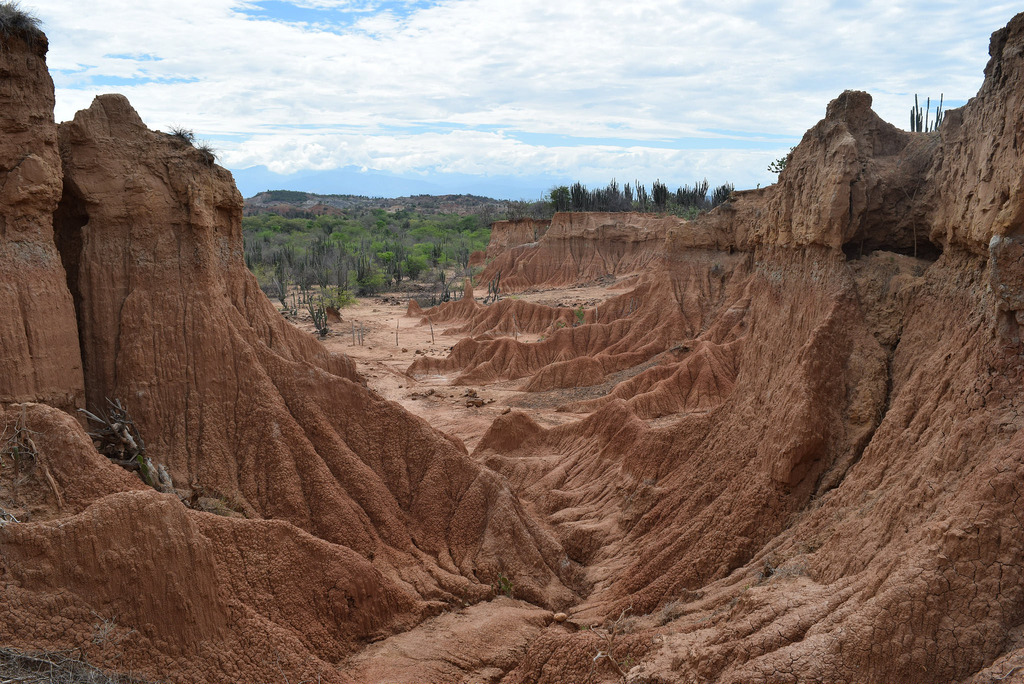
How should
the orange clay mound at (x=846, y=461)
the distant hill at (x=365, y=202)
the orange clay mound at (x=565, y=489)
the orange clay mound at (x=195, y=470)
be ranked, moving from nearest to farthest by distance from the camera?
the orange clay mound at (x=846, y=461) → the orange clay mound at (x=565, y=489) → the orange clay mound at (x=195, y=470) → the distant hill at (x=365, y=202)

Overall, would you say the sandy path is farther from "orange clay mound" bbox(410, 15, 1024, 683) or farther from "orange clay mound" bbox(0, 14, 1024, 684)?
"orange clay mound" bbox(0, 14, 1024, 684)

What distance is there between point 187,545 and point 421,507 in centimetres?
503

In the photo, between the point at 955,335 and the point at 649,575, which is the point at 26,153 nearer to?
the point at 649,575

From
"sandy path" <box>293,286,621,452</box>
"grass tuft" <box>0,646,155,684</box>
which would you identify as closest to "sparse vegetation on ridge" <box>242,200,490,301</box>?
"sandy path" <box>293,286,621,452</box>

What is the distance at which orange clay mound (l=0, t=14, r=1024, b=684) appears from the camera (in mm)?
7465

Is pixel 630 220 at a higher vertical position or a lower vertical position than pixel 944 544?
higher

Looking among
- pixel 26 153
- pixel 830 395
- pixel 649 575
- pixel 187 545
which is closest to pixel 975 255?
pixel 830 395

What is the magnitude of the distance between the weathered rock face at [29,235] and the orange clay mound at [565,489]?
2.4 inches

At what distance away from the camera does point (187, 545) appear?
8.43 metres

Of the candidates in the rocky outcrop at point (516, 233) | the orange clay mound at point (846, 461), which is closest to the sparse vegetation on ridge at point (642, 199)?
the rocky outcrop at point (516, 233)

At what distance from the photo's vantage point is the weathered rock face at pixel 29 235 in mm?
10047

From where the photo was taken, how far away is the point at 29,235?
10.4m

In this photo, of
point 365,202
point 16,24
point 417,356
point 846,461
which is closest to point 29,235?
point 16,24

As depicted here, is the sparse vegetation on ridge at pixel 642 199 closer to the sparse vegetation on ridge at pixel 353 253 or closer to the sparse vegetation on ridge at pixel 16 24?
the sparse vegetation on ridge at pixel 353 253
